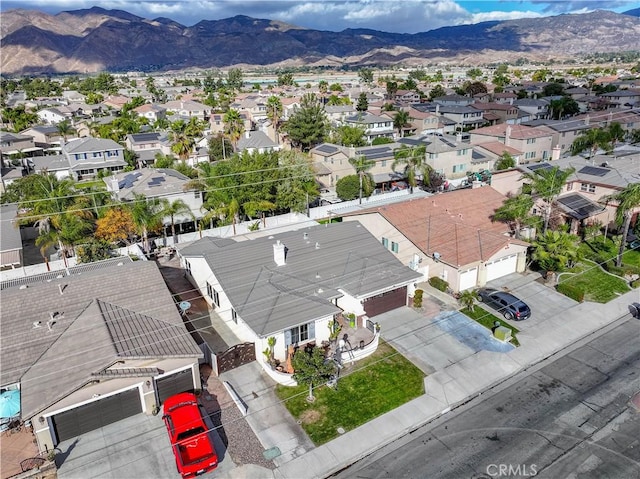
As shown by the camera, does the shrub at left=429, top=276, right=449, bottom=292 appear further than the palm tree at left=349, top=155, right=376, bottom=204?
No

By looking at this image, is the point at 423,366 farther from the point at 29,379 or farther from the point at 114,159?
the point at 114,159

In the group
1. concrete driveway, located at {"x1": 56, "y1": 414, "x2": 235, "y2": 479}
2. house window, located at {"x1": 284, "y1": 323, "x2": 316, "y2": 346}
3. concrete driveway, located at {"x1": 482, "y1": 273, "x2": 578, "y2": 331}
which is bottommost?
concrete driveway, located at {"x1": 482, "y1": 273, "x2": 578, "y2": 331}

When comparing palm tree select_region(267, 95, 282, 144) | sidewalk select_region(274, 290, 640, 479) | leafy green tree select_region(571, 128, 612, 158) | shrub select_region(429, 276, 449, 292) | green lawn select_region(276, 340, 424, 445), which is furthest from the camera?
palm tree select_region(267, 95, 282, 144)

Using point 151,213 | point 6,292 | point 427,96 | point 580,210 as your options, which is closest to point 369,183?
point 580,210

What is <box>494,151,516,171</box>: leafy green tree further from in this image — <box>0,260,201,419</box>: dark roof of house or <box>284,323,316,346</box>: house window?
<box>0,260,201,419</box>: dark roof of house

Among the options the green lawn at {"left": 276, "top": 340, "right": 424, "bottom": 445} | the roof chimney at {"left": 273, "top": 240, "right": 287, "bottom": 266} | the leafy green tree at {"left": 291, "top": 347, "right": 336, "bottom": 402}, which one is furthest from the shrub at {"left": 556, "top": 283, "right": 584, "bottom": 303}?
the roof chimney at {"left": 273, "top": 240, "right": 287, "bottom": 266}
